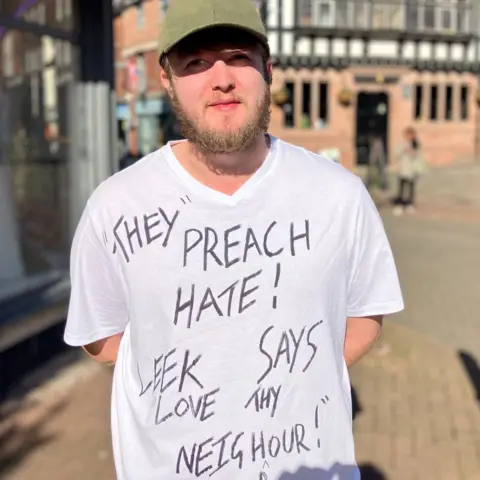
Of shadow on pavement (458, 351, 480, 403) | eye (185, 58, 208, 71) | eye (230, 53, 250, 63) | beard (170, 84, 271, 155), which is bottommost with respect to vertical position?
shadow on pavement (458, 351, 480, 403)

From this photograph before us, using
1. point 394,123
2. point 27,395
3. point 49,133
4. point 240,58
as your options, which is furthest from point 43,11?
point 394,123

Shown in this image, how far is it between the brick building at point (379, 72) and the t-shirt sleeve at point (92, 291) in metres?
22.3

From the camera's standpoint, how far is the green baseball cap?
1604mm

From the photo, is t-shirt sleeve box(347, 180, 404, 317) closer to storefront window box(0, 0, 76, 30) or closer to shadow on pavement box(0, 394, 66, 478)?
shadow on pavement box(0, 394, 66, 478)

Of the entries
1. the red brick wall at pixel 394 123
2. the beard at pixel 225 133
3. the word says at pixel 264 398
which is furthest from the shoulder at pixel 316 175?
the red brick wall at pixel 394 123

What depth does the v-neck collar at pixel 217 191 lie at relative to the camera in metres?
1.71

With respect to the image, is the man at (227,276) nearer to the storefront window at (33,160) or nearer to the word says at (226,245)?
the word says at (226,245)

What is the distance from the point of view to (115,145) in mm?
6359

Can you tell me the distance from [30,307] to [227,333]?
13.0 ft

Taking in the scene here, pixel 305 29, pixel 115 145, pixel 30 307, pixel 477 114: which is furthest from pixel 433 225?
pixel 477 114

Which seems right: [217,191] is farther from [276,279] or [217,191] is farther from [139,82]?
[139,82]

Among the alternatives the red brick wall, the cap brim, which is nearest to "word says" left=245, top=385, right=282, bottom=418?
the cap brim

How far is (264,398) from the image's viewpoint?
169 centimetres

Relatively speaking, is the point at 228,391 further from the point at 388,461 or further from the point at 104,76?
the point at 104,76
